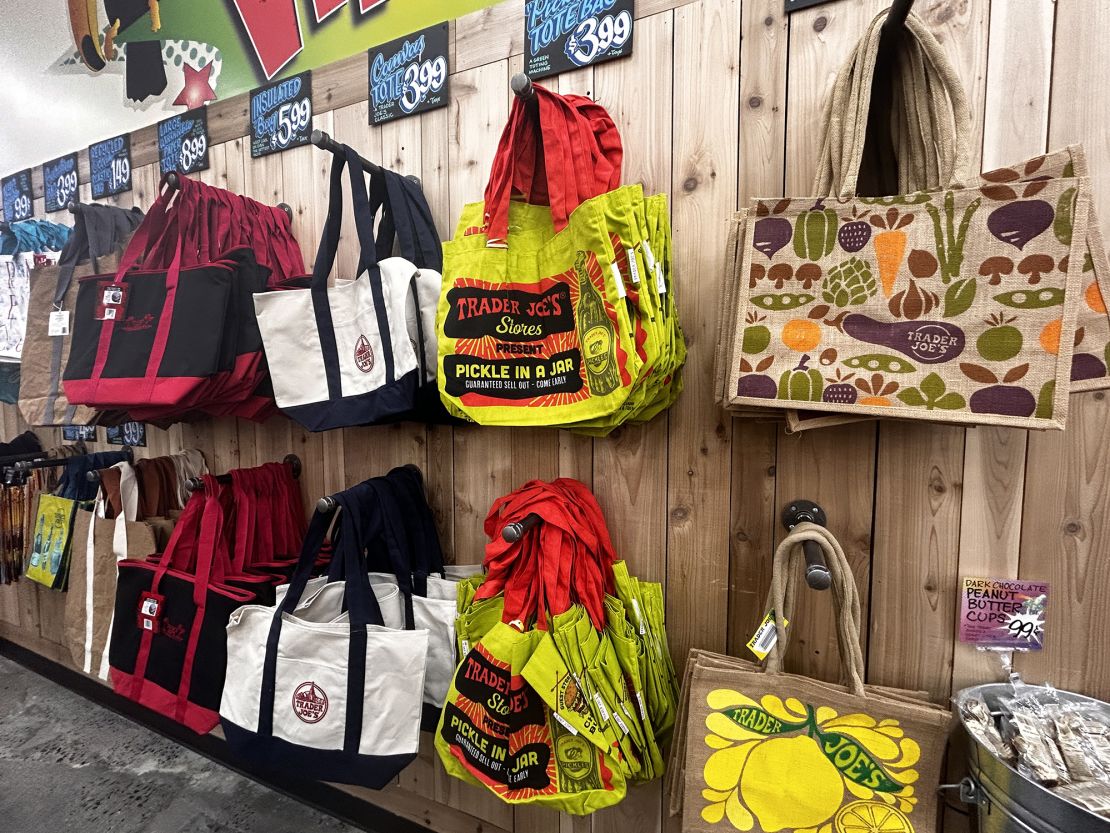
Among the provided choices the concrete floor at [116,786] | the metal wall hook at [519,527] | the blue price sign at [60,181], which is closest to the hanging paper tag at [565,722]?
the metal wall hook at [519,527]

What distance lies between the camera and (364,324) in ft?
3.76

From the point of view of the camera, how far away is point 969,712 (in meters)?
0.83

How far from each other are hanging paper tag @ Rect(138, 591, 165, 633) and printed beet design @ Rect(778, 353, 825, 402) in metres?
1.48

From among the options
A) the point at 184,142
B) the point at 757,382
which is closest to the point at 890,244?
the point at 757,382

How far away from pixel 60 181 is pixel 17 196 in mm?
377

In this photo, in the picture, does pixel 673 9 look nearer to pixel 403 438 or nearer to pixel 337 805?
pixel 403 438

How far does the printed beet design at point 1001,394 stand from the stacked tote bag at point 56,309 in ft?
7.14

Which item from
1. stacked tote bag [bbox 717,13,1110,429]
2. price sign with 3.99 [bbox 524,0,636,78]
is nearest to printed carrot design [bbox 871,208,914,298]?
stacked tote bag [bbox 717,13,1110,429]

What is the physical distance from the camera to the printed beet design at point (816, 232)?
813 mm

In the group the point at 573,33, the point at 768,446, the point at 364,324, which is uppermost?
the point at 573,33

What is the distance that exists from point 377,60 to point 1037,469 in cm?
171

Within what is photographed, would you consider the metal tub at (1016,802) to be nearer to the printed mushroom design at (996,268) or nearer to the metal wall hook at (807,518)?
the metal wall hook at (807,518)

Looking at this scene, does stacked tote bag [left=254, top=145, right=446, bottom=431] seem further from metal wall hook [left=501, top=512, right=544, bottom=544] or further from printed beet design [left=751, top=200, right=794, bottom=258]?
printed beet design [left=751, top=200, right=794, bottom=258]

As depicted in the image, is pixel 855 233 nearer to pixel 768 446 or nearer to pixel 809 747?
pixel 768 446
